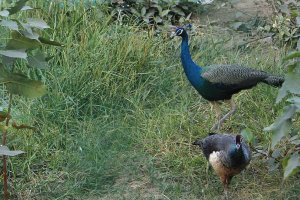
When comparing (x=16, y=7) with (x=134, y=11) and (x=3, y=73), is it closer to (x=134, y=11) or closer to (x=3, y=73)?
(x=3, y=73)

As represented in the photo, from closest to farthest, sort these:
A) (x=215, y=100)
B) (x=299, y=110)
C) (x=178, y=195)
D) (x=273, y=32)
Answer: (x=299, y=110), (x=178, y=195), (x=215, y=100), (x=273, y=32)

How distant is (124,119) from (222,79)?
2.62 ft

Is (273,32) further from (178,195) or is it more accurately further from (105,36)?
(178,195)

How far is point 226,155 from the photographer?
454 centimetres

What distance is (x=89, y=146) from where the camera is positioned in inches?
200

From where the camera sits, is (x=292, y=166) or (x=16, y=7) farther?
(x=16, y=7)

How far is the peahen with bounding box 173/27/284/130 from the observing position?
17.3ft

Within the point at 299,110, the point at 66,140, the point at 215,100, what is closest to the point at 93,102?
the point at 66,140

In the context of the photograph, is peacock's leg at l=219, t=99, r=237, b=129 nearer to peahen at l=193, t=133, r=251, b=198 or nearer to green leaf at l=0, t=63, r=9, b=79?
peahen at l=193, t=133, r=251, b=198

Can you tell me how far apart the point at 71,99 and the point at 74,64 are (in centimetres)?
43

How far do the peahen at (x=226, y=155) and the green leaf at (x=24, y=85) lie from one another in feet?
6.04

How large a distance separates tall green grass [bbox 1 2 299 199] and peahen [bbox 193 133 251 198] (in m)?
0.22

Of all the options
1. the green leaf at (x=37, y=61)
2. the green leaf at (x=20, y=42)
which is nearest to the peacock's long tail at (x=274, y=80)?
the green leaf at (x=37, y=61)

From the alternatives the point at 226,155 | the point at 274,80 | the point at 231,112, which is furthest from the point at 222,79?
the point at 226,155
